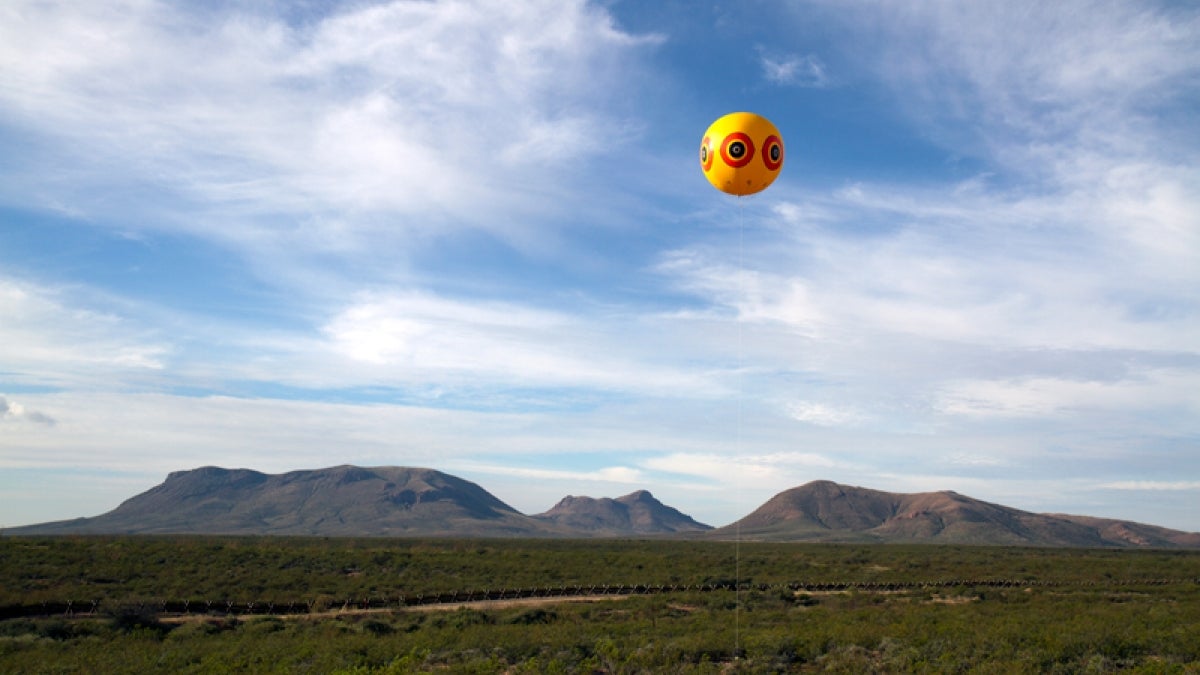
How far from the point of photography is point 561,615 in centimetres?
2980

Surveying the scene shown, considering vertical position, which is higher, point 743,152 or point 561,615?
point 743,152

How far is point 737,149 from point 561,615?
20.4m

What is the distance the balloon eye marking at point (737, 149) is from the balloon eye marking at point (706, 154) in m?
0.57

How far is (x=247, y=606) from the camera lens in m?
33.7

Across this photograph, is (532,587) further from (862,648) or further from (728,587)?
(862,648)

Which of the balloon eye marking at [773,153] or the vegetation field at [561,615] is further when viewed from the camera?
the vegetation field at [561,615]

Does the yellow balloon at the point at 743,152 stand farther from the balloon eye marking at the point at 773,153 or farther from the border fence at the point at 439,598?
the border fence at the point at 439,598

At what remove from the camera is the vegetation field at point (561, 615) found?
61.0 ft

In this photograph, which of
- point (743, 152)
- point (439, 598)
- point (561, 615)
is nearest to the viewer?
point (743, 152)

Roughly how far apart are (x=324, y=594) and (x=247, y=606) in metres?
4.94

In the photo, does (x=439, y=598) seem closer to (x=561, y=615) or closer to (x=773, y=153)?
(x=561, y=615)

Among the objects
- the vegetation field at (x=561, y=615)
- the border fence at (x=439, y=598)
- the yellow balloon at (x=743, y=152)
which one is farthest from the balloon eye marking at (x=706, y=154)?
the border fence at (x=439, y=598)

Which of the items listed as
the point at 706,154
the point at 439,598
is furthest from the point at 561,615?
the point at 706,154

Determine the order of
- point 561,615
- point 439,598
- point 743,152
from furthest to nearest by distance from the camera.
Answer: point 439,598, point 561,615, point 743,152
